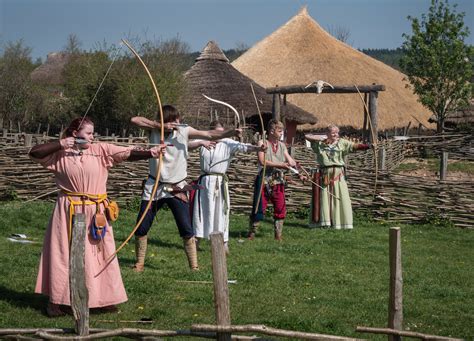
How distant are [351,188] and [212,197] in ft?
14.6

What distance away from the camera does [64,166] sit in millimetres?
6637

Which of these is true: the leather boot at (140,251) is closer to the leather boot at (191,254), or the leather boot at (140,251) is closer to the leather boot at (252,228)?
the leather boot at (191,254)

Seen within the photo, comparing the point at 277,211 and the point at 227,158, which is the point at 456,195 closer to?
the point at 277,211

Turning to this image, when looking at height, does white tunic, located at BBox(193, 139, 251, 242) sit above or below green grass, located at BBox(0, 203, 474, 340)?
above

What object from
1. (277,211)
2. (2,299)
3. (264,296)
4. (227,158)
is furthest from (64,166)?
(277,211)

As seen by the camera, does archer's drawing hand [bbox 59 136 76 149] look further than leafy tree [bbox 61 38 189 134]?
No

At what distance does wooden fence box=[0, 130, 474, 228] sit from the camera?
521 inches

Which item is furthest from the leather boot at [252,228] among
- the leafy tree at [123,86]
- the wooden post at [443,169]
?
the leafy tree at [123,86]

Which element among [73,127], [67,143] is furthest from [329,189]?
[67,143]

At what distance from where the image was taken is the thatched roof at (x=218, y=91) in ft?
101

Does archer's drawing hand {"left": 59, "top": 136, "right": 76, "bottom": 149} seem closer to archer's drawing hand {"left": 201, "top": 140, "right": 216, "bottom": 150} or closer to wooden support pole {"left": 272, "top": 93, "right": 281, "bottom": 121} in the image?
archer's drawing hand {"left": 201, "top": 140, "right": 216, "bottom": 150}

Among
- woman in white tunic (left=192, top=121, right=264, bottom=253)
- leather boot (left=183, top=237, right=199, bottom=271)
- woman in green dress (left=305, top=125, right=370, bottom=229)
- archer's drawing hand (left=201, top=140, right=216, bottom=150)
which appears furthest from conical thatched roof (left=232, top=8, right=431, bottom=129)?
leather boot (left=183, top=237, right=199, bottom=271)

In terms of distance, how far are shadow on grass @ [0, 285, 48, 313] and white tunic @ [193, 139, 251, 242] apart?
3.00 metres

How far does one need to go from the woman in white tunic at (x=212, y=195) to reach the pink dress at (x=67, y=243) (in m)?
3.17
